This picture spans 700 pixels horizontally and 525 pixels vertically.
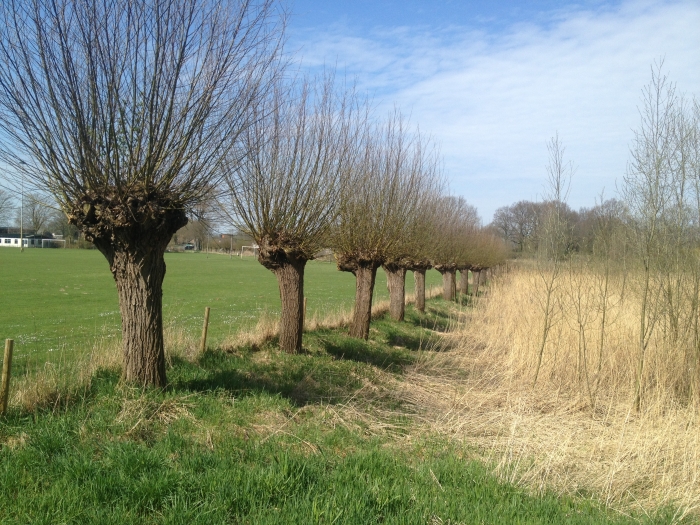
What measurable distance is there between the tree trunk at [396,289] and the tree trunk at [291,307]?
28.5 feet

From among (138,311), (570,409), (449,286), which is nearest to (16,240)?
(449,286)

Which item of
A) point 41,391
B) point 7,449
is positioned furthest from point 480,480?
point 41,391

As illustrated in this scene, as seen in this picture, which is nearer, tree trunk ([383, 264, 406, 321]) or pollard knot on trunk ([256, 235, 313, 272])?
pollard knot on trunk ([256, 235, 313, 272])

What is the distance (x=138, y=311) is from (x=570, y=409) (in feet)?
21.2

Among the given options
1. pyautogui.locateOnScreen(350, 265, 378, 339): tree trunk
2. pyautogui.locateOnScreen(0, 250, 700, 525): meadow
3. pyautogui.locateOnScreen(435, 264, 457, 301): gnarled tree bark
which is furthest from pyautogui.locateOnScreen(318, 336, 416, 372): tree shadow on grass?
pyautogui.locateOnScreen(435, 264, 457, 301): gnarled tree bark

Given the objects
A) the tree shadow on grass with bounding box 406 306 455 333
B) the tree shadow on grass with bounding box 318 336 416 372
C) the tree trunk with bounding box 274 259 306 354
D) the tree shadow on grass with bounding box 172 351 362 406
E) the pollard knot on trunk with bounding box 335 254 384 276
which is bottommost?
the tree shadow on grass with bounding box 406 306 455 333

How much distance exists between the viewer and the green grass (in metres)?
3.97

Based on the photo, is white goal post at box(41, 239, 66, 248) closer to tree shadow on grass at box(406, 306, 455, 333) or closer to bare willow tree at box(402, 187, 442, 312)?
tree shadow on grass at box(406, 306, 455, 333)

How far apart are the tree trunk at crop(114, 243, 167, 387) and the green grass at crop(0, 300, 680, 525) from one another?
0.27m

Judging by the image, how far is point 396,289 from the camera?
19797 mm

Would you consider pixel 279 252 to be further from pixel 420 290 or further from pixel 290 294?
pixel 420 290

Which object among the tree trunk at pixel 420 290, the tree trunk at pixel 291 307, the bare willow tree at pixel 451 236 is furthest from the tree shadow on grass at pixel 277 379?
the tree trunk at pixel 420 290

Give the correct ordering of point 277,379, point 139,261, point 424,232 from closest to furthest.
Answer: point 139,261 → point 277,379 → point 424,232

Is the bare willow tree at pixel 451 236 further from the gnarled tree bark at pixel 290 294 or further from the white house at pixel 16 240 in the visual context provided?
the white house at pixel 16 240
